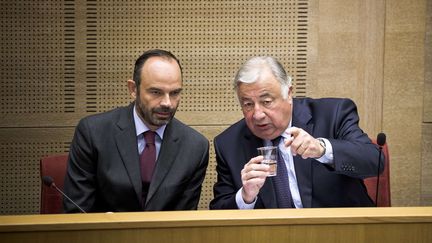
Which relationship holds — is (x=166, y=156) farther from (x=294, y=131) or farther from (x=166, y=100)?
(x=294, y=131)

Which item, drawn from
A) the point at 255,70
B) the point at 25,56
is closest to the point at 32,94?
the point at 25,56

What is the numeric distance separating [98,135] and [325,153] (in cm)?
101

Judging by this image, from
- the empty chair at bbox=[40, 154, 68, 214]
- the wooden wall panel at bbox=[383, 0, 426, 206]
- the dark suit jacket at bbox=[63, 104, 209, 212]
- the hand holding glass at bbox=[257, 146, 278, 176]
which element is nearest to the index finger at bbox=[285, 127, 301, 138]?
the hand holding glass at bbox=[257, 146, 278, 176]

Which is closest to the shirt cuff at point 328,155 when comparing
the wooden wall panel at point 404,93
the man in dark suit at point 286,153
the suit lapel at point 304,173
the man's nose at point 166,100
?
the man in dark suit at point 286,153

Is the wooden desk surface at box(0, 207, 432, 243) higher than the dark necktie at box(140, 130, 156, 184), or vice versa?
the dark necktie at box(140, 130, 156, 184)

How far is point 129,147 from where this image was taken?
10.5 ft

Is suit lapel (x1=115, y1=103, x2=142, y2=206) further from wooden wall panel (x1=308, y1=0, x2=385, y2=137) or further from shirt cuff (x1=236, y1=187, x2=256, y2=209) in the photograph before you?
wooden wall panel (x1=308, y1=0, x2=385, y2=137)

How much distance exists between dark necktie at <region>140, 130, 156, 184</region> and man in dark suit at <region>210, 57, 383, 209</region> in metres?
0.30

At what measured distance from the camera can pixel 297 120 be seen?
128 inches

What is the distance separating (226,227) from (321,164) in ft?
3.08

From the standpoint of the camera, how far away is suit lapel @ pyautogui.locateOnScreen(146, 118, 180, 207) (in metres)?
3.12

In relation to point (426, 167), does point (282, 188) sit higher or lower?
higher

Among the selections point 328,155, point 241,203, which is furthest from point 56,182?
point 328,155

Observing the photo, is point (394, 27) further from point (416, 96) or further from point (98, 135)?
point (98, 135)
